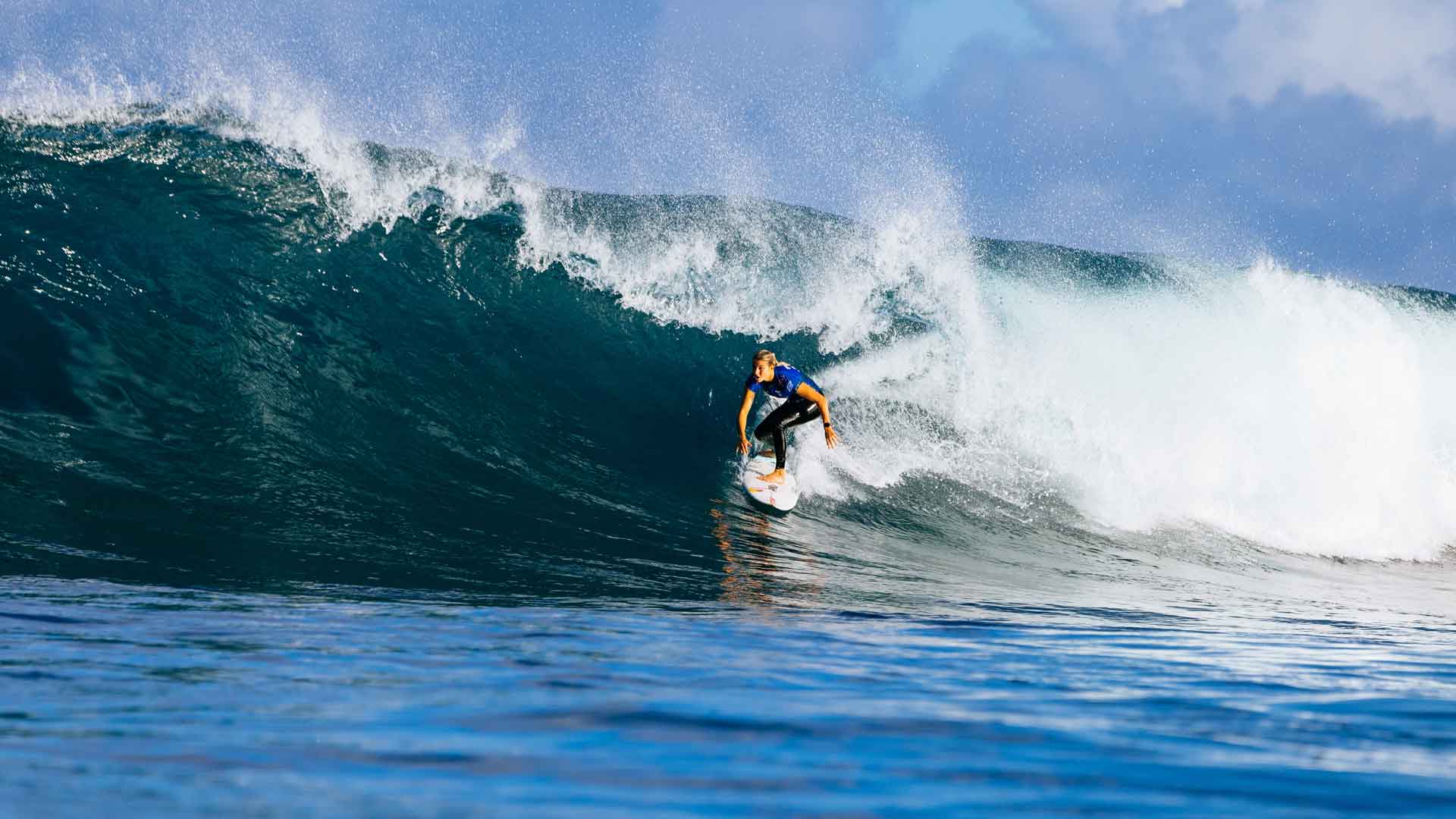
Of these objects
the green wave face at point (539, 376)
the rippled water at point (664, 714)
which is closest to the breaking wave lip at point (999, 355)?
the green wave face at point (539, 376)

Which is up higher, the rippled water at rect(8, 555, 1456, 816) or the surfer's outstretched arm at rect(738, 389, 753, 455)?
the surfer's outstretched arm at rect(738, 389, 753, 455)

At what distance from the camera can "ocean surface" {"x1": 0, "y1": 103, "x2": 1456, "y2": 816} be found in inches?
88.0

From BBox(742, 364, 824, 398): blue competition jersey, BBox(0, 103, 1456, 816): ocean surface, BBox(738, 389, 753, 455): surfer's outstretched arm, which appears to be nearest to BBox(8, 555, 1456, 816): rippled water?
BBox(0, 103, 1456, 816): ocean surface

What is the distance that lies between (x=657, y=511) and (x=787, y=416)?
5.10ft

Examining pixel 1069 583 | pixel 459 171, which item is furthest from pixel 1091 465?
pixel 459 171

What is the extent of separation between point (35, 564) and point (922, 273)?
31.5 feet

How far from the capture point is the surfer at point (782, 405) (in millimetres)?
8203

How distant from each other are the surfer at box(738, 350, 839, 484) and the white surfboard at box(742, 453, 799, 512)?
4 centimetres

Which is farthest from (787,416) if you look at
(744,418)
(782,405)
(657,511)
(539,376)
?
(539,376)

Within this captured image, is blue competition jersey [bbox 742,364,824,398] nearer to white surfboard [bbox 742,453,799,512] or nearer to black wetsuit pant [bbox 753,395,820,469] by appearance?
black wetsuit pant [bbox 753,395,820,469]

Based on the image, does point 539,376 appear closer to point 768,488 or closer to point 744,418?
point 744,418

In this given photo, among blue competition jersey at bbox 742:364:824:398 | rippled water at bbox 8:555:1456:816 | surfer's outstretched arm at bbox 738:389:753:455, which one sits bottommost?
rippled water at bbox 8:555:1456:816

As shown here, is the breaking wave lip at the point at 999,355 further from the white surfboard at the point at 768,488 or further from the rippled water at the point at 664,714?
the rippled water at the point at 664,714

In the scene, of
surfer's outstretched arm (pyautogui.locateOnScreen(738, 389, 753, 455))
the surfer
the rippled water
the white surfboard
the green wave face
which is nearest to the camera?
the rippled water
